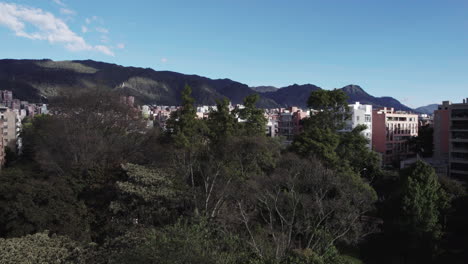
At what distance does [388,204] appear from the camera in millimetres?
19047

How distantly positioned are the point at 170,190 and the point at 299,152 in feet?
26.2

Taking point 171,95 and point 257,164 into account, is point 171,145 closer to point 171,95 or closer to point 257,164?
point 257,164

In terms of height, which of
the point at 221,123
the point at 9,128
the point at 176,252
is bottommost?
the point at 176,252

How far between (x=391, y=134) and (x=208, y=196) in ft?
108

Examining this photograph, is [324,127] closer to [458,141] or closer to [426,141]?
[458,141]

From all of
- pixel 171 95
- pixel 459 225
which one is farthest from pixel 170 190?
pixel 171 95

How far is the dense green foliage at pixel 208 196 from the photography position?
10.6 m

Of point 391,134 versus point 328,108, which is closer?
point 328,108

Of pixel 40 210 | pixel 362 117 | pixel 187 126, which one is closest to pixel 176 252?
pixel 40 210

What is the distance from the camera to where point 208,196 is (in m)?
15.9

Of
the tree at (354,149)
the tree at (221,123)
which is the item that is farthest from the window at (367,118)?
the tree at (221,123)

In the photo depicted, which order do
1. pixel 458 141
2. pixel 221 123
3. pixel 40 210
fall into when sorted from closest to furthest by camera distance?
1. pixel 40 210
2. pixel 221 123
3. pixel 458 141

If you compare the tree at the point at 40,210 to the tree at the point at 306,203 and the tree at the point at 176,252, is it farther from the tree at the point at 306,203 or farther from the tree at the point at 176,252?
the tree at the point at 306,203

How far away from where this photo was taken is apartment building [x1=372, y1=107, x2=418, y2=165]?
41.2 m
